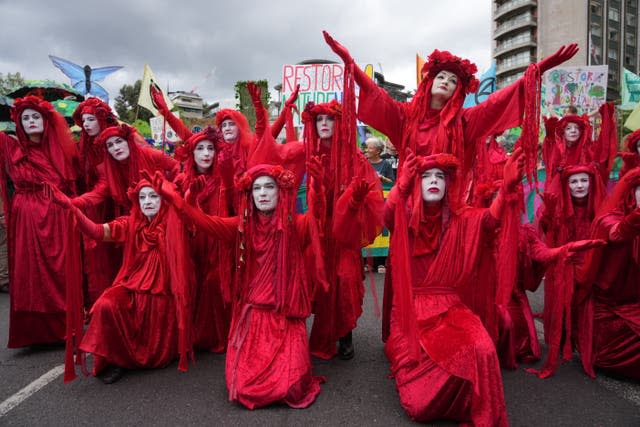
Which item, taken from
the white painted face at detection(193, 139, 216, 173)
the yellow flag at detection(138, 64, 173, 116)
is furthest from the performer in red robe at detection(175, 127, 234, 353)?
the yellow flag at detection(138, 64, 173, 116)

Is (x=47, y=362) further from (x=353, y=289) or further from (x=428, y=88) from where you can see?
(x=428, y=88)

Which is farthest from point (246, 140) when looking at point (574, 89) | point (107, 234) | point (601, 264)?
point (574, 89)

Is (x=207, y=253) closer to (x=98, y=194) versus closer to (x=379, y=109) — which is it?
(x=98, y=194)

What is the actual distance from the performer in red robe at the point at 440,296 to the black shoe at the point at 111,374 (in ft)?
6.34

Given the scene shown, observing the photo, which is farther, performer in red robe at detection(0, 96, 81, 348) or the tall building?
the tall building

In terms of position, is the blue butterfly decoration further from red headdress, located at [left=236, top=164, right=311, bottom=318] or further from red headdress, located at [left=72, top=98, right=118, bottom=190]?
red headdress, located at [left=236, top=164, right=311, bottom=318]

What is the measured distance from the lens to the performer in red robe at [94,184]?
3799mm

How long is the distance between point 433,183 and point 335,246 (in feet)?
3.27

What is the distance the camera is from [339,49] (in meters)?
2.57

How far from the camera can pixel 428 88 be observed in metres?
Result: 3.00

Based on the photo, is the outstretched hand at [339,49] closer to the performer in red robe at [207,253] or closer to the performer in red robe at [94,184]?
the performer in red robe at [207,253]

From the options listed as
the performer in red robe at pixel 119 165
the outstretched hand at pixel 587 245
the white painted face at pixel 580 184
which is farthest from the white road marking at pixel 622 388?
the performer in red robe at pixel 119 165

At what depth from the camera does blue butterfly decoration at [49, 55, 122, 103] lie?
7.44 m

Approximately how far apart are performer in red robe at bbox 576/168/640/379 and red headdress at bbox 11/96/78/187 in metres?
4.38
